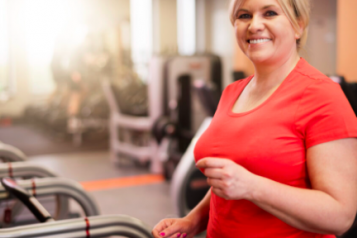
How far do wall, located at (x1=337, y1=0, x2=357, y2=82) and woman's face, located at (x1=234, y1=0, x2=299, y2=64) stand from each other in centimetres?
207

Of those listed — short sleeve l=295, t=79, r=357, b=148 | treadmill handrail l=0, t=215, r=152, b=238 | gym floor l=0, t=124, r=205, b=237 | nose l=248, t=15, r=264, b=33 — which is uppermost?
nose l=248, t=15, r=264, b=33

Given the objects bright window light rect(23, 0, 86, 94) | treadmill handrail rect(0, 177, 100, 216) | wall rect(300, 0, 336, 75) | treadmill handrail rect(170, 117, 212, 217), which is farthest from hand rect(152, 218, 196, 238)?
bright window light rect(23, 0, 86, 94)

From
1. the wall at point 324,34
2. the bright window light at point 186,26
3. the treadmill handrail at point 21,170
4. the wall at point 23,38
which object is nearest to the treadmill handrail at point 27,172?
the treadmill handrail at point 21,170

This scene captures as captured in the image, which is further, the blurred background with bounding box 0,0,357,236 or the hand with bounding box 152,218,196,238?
the blurred background with bounding box 0,0,357,236

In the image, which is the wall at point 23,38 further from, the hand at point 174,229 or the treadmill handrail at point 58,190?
the hand at point 174,229

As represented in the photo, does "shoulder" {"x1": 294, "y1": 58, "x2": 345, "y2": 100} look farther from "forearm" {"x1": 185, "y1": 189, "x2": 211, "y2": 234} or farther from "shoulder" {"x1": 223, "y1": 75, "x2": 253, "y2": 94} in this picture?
"forearm" {"x1": 185, "y1": 189, "x2": 211, "y2": 234}

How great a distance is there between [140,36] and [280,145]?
7.07 m

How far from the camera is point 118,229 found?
1.18 meters

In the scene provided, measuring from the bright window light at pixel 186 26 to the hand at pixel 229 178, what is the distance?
6.68 m

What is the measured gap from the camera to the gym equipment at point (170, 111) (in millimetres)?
3789

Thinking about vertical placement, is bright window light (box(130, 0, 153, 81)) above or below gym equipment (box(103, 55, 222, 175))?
above

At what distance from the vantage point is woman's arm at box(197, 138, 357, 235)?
2.31 feet

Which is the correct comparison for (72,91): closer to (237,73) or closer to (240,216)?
(237,73)

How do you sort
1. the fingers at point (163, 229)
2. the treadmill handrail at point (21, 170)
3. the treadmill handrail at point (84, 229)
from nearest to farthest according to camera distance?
the fingers at point (163, 229) < the treadmill handrail at point (84, 229) < the treadmill handrail at point (21, 170)
